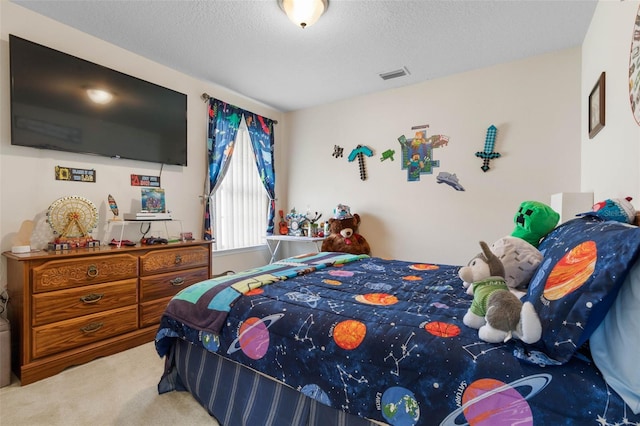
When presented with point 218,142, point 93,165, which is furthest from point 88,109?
point 218,142

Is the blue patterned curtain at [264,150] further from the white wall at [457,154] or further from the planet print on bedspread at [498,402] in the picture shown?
the planet print on bedspread at [498,402]

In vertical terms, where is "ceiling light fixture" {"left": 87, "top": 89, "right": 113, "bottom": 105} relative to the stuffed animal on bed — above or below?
above

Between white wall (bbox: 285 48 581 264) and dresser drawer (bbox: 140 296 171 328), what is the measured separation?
224 cm

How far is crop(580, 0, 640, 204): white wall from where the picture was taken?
1476 millimetres

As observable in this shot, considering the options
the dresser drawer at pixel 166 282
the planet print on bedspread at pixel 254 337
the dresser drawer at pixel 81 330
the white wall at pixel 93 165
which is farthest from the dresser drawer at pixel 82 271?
the planet print on bedspread at pixel 254 337

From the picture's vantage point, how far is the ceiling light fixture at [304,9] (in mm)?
1971

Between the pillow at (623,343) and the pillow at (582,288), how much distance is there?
4 cm

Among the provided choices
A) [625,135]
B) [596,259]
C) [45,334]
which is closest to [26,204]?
[45,334]

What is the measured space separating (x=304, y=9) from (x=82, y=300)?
97.8 inches

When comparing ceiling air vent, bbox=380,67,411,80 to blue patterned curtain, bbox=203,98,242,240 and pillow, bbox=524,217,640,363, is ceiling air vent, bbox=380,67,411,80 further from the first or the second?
pillow, bbox=524,217,640,363

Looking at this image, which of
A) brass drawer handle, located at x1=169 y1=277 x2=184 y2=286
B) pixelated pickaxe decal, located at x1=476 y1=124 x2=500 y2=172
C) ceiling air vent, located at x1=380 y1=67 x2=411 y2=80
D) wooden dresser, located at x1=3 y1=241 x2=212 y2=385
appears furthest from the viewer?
ceiling air vent, located at x1=380 y1=67 x2=411 y2=80

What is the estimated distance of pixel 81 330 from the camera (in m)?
2.09

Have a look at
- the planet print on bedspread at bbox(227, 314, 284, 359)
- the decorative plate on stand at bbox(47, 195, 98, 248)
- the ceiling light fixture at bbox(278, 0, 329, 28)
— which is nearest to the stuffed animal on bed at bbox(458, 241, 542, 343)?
the planet print on bedspread at bbox(227, 314, 284, 359)

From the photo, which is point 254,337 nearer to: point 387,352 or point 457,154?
point 387,352
